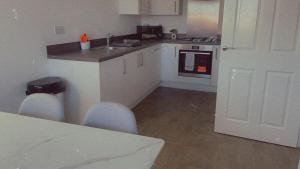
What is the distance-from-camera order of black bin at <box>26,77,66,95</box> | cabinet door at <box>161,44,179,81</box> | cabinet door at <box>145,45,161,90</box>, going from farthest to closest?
cabinet door at <box>161,44,179,81</box>, cabinet door at <box>145,45,161,90</box>, black bin at <box>26,77,66,95</box>

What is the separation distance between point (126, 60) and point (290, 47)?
6.09ft

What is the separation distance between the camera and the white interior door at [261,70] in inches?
91.8

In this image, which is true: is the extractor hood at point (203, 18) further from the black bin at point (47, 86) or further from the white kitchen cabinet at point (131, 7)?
the black bin at point (47, 86)

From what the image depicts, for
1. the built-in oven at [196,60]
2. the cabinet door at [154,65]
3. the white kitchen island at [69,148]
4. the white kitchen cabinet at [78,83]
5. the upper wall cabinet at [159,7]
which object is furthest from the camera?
the upper wall cabinet at [159,7]

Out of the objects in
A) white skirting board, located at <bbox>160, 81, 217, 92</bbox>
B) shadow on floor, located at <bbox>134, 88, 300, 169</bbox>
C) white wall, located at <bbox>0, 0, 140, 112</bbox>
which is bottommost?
shadow on floor, located at <bbox>134, 88, 300, 169</bbox>

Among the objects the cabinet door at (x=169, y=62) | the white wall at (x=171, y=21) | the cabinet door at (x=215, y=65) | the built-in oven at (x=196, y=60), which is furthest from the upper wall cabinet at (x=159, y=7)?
the cabinet door at (x=215, y=65)

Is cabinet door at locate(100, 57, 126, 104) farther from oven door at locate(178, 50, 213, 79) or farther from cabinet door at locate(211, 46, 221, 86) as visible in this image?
cabinet door at locate(211, 46, 221, 86)

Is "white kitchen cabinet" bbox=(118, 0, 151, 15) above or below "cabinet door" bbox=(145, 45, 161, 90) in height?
above

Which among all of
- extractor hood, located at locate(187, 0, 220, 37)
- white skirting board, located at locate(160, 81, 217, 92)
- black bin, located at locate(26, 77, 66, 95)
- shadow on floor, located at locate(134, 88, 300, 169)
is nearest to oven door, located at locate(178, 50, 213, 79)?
white skirting board, located at locate(160, 81, 217, 92)

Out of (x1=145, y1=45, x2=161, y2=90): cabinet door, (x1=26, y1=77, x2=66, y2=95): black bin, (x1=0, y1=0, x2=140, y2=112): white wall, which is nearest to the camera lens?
(x1=0, y1=0, x2=140, y2=112): white wall

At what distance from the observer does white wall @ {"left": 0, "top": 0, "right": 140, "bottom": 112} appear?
87.9 inches

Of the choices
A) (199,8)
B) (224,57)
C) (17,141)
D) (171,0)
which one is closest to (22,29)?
(17,141)

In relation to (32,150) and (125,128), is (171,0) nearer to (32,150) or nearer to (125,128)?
(125,128)

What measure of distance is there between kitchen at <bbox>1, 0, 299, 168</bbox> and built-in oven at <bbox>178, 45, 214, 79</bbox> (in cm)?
2
